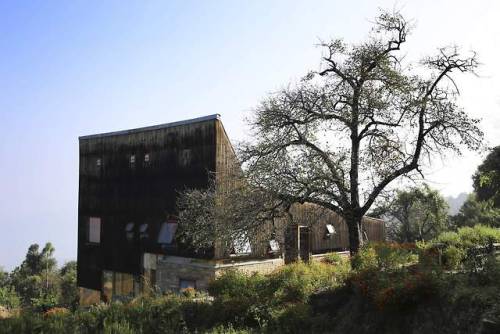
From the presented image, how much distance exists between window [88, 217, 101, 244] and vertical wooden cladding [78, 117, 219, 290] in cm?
40

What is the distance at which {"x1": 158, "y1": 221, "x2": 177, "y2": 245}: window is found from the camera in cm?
2797

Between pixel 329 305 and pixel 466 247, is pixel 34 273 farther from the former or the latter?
pixel 466 247

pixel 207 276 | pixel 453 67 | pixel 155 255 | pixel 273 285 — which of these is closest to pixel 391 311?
pixel 273 285

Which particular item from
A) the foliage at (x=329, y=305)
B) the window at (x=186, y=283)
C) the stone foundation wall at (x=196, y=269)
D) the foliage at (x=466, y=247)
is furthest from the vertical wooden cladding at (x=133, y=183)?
the foliage at (x=466, y=247)

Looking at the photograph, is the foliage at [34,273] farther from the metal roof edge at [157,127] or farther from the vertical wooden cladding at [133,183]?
the metal roof edge at [157,127]

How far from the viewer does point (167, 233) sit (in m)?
28.4

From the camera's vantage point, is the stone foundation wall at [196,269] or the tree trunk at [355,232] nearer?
the tree trunk at [355,232]

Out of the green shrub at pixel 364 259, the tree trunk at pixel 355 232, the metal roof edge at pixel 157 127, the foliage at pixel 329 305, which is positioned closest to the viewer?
the foliage at pixel 329 305

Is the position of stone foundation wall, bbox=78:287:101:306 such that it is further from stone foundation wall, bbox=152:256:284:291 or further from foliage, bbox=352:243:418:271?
foliage, bbox=352:243:418:271

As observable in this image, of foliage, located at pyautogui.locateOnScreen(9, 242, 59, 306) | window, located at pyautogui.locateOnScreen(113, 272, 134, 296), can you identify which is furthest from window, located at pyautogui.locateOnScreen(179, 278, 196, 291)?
foliage, located at pyautogui.locateOnScreen(9, 242, 59, 306)

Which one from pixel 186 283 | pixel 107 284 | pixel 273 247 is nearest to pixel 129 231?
pixel 107 284

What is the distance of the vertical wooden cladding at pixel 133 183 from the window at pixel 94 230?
1.30 ft

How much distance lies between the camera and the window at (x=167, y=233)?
2797 centimetres

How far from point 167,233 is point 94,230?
9.46m
